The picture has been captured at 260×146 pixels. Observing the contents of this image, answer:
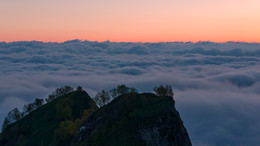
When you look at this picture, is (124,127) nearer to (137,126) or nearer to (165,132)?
(137,126)

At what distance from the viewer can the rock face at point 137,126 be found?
61.5 metres

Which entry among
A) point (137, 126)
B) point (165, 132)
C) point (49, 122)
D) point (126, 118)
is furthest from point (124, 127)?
point (49, 122)

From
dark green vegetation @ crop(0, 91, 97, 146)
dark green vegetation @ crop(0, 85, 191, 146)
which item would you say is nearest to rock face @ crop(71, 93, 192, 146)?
dark green vegetation @ crop(0, 85, 191, 146)

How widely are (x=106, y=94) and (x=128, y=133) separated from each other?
80903mm

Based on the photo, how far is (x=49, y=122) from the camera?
4648 inches

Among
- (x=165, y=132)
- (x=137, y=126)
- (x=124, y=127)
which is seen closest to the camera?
(x=165, y=132)

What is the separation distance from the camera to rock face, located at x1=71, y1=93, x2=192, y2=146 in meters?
61.5

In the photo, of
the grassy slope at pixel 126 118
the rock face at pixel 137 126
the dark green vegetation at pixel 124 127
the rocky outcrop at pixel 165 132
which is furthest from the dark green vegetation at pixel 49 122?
the rocky outcrop at pixel 165 132

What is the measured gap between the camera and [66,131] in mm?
86812

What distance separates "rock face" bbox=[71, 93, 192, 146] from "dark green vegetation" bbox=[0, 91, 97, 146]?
20.9 meters

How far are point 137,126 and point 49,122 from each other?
74.2 metres

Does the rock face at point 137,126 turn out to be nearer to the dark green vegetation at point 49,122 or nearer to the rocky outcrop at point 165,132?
the rocky outcrop at point 165,132

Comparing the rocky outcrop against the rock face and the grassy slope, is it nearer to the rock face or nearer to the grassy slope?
the rock face

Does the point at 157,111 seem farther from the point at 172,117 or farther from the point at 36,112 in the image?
the point at 36,112
